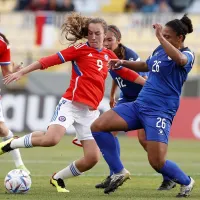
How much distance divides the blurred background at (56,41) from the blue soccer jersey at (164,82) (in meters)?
10.0

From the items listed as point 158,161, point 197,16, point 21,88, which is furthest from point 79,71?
point 197,16

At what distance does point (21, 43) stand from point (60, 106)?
15655 mm

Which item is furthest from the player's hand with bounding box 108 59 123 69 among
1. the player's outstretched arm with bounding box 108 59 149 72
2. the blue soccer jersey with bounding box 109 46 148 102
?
the blue soccer jersey with bounding box 109 46 148 102

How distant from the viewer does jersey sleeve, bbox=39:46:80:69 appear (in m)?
9.69

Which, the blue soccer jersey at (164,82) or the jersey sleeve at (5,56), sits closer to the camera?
the blue soccer jersey at (164,82)

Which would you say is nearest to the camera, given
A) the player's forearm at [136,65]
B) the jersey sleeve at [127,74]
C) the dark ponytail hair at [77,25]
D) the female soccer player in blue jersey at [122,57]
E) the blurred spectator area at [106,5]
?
the player's forearm at [136,65]

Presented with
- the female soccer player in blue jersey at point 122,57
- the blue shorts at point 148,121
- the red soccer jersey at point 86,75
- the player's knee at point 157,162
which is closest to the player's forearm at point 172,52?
the blue shorts at point 148,121

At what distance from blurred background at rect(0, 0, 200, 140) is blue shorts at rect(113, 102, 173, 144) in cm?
1001

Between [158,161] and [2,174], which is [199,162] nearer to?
[2,174]

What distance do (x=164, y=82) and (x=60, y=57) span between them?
132 centimetres

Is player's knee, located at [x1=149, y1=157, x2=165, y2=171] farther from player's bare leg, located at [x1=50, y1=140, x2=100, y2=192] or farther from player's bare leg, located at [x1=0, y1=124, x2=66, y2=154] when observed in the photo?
player's bare leg, located at [x1=0, y1=124, x2=66, y2=154]

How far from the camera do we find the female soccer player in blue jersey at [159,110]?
936 cm

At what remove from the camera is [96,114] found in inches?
400

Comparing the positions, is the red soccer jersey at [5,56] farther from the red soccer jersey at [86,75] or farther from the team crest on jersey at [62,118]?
the team crest on jersey at [62,118]
